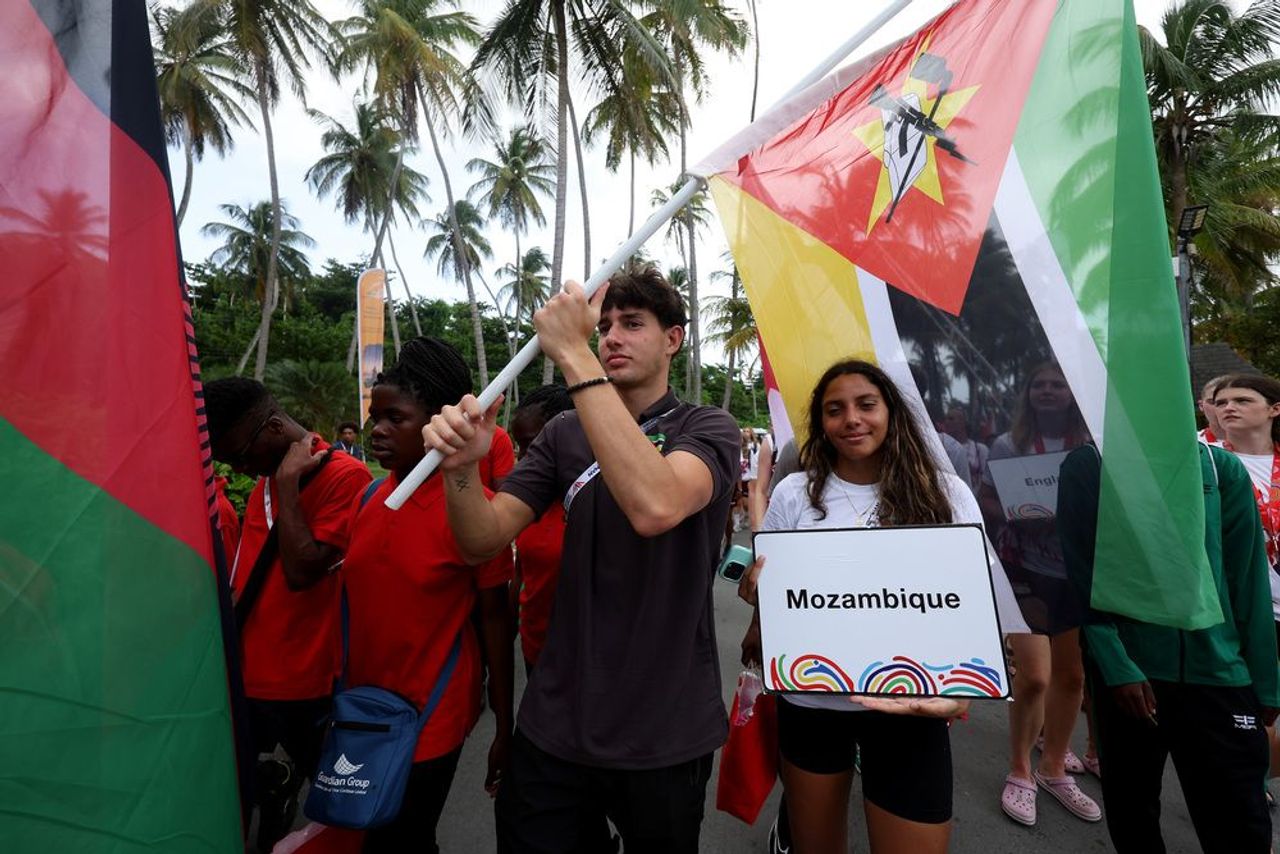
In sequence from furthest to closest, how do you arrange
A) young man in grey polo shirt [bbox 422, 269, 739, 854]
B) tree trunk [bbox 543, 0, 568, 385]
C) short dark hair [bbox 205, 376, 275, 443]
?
tree trunk [bbox 543, 0, 568, 385]
short dark hair [bbox 205, 376, 275, 443]
young man in grey polo shirt [bbox 422, 269, 739, 854]

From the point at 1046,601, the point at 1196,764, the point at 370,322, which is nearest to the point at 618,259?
the point at 1046,601

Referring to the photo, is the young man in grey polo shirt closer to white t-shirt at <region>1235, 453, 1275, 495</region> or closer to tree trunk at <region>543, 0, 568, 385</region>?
white t-shirt at <region>1235, 453, 1275, 495</region>

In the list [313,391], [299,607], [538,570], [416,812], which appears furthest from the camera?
[313,391]

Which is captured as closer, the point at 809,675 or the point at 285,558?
the point at 809,675

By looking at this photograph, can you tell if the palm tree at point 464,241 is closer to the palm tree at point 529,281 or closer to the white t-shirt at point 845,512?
the palm tree at point 529,281

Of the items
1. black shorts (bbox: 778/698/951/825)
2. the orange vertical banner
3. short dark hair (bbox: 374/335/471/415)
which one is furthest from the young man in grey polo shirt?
the orange vertical banner

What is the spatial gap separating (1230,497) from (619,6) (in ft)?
45.7

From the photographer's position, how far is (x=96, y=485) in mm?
1000

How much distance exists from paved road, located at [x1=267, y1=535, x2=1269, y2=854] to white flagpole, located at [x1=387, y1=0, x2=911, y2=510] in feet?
7.01

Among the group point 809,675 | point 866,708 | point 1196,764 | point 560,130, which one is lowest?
point 1196,764

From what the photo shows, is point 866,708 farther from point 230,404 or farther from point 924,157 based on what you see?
point 230,404

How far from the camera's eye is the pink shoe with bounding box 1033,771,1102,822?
8.86 ft

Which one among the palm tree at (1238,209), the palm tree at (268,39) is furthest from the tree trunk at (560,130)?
the palm tree at (1238,209)

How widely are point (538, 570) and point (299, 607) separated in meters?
0.91
